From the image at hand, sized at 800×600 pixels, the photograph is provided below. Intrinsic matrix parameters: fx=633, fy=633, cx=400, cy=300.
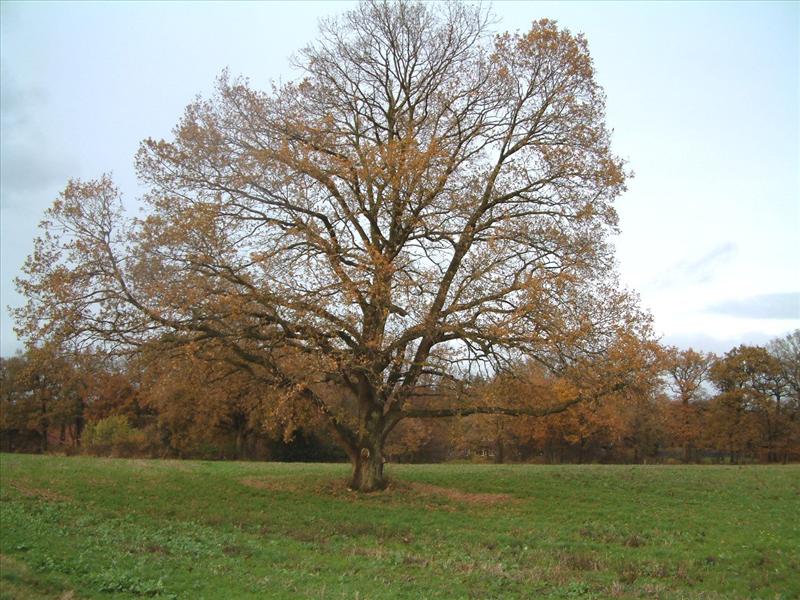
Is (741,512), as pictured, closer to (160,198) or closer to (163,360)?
(163,360)

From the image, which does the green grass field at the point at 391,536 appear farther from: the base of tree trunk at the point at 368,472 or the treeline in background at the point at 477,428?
the treeline in background at the point at 477,428

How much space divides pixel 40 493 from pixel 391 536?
10.9 metres

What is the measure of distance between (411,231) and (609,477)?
13488mm

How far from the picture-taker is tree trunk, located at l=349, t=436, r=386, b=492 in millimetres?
20453

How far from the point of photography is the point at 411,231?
19.2 metres

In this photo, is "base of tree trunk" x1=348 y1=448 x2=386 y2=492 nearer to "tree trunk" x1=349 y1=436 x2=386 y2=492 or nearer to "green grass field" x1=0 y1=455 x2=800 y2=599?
"tree trunk" x1=349 y1=436 x2=386 y2=492

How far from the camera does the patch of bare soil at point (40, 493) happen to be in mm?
17859

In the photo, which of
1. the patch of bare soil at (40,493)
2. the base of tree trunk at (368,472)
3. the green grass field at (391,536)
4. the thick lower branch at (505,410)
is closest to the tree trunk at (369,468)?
the base of tree trunk at (368,472)

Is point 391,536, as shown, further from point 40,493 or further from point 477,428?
point 477,428

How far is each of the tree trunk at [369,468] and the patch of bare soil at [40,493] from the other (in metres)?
A: 8.43

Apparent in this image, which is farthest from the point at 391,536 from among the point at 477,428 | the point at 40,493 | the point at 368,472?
the point at 477,428

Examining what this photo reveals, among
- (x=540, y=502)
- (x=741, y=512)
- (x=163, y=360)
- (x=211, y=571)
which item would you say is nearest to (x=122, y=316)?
(x=163, y=360)

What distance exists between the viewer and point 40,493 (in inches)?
729

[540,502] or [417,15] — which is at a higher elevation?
[417,15]
